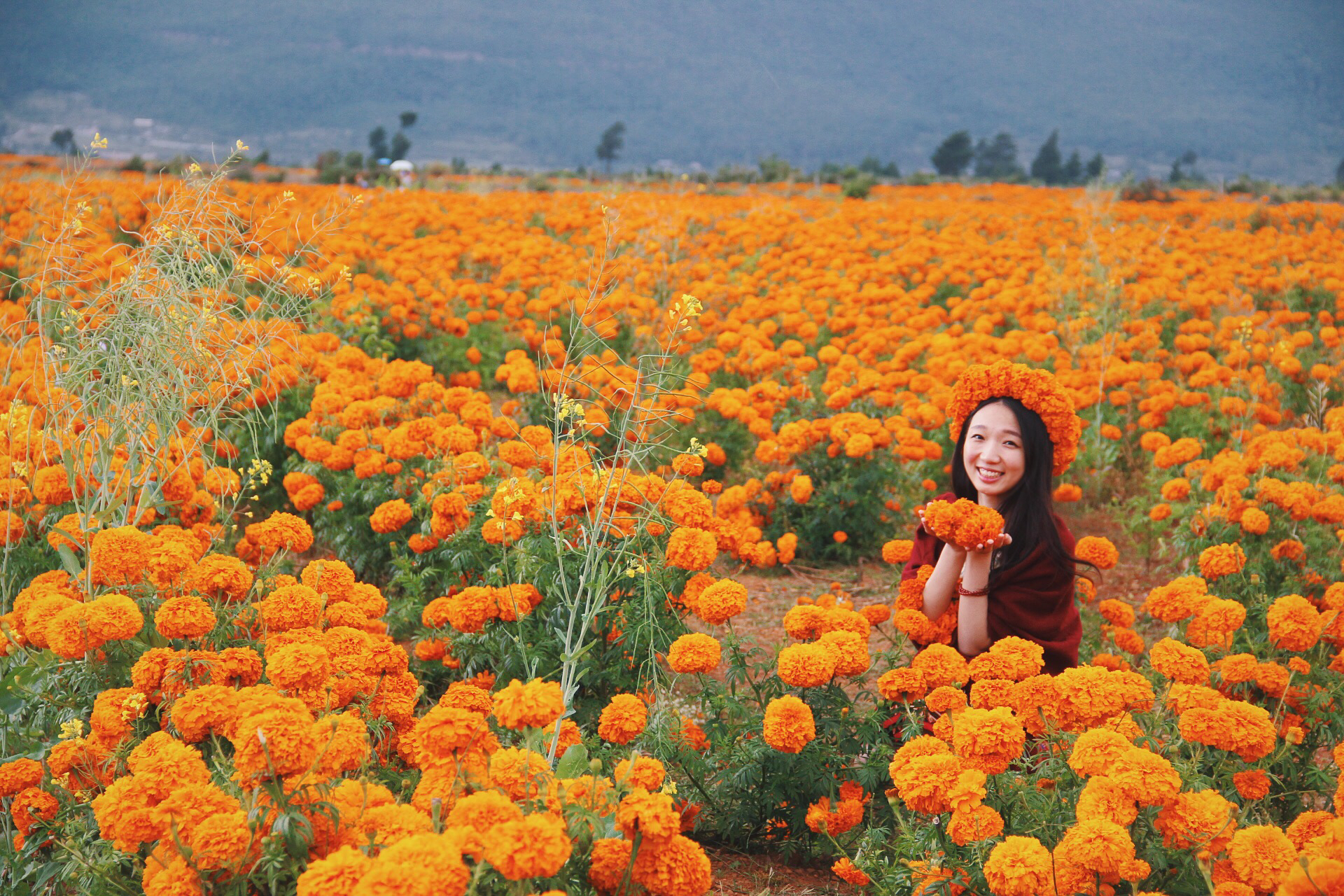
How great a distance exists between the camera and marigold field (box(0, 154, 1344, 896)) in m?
1.79

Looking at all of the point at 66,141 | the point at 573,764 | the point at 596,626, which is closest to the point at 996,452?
the point at 596,626

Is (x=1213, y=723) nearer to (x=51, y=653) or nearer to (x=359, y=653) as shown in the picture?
(x=359, y=653)

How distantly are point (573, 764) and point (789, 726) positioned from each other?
56cm

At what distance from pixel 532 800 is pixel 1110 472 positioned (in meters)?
5.97

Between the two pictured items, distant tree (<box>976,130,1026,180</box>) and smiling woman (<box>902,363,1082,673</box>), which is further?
distant tree (<box>976,130,1026,180</box>)

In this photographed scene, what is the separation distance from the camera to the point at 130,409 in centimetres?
341

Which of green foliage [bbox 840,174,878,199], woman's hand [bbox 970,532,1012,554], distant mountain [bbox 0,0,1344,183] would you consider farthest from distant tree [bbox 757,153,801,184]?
distant mountain [bbox 0,0,1344,183]

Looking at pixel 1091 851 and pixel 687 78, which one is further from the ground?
pixel 687 78

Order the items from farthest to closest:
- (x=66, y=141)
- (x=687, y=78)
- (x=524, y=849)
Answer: (x=687, y=78)
(x=66, y=141)
(x=524, y=849)

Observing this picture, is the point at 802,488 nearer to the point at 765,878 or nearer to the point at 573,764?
the point at 765,878

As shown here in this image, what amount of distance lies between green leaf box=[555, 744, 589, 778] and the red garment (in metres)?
1.58

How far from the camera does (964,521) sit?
261 cm

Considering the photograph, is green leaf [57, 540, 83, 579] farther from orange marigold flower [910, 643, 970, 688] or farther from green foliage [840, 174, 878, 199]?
green foliage [840, 174, 878, 199]

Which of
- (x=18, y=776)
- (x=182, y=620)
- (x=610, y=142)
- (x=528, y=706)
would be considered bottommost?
(x=18, y=776)
